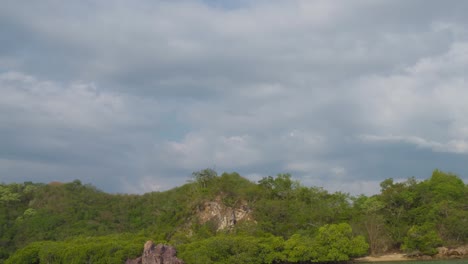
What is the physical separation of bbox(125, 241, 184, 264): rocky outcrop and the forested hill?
3.07ft

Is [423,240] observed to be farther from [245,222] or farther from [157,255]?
[157,255]

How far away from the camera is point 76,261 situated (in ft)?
185

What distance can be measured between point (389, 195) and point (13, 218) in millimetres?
67955

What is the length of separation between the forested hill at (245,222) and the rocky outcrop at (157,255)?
0.93 m

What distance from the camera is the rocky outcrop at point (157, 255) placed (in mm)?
54791

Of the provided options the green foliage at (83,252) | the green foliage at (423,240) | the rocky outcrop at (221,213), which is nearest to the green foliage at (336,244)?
the green foliage at (423,240)

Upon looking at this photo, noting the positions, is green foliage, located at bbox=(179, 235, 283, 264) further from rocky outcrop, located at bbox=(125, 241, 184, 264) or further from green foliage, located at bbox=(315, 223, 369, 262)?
green foliage, located at bbox=(315, 223, 369, 262)

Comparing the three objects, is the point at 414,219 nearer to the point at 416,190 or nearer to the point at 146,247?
the point at 416,190

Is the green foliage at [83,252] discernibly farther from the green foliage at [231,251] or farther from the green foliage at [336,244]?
the green foliage at [336,244]

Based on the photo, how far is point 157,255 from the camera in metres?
54.9

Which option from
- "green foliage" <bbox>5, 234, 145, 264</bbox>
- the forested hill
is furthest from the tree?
"green foliage" <bbox>5, 234, 145, 264</bbox>

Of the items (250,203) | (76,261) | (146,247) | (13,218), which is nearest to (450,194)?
(250,203)

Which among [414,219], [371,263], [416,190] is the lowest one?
[371,263]

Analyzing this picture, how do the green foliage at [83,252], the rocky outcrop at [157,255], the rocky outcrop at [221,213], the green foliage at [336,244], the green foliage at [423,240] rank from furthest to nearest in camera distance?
the rocky outcrop at [221,213] < the green foliage at [423,240] < the green foliage at [336,244] < the green foliage at [83,252] < the rocky outcrop at [157,255]
